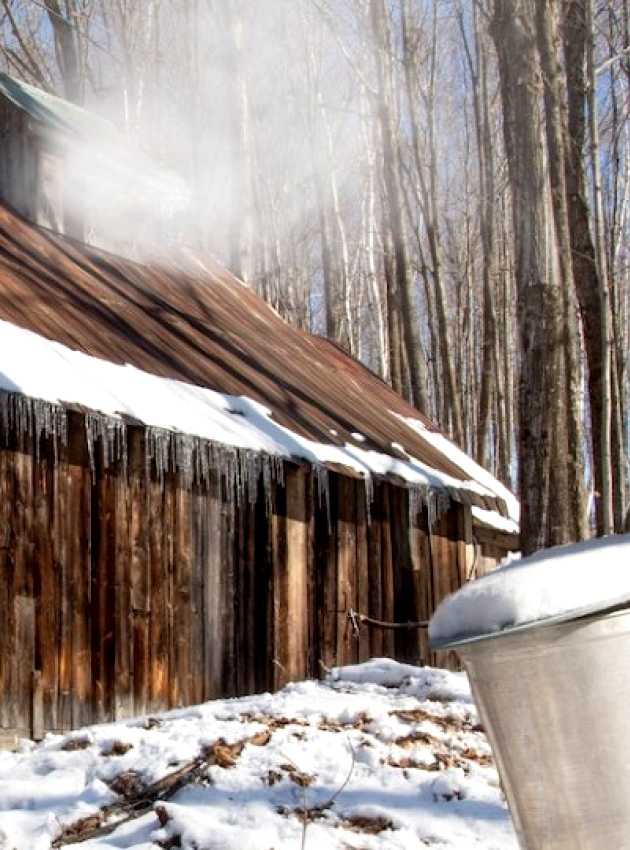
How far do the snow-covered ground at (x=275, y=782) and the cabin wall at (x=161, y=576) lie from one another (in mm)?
1974

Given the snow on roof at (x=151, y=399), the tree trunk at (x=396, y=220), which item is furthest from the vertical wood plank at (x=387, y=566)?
the tree trunk at (x=396, y=220)

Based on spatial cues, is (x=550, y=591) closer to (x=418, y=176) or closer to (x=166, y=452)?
(x=166, y=452)

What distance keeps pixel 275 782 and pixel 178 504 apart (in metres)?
4.67

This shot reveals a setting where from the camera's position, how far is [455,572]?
14.1m

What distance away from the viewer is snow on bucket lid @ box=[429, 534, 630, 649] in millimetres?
2461

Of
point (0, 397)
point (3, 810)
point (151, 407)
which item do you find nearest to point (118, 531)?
A: point (151, 407)

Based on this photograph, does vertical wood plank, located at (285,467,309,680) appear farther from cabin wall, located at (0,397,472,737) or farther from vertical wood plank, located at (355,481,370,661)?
vertical wood plank, located at (355,481,370,661)

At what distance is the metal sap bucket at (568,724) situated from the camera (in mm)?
2457

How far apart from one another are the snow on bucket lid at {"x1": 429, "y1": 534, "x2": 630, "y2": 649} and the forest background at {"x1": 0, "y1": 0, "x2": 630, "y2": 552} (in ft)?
24.3

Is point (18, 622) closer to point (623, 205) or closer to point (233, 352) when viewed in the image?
point (233, 352)

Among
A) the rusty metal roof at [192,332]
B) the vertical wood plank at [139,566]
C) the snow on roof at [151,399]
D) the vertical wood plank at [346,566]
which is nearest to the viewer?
the snow on roof at [151,399]

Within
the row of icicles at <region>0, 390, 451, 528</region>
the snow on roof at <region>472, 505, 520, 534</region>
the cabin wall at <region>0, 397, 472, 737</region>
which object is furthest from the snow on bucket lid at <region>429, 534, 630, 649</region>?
the snow on roof at <region>472, 505, 520, 534</region>

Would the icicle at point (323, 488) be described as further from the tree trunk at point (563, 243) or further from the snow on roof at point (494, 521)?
the snow on roof at point (494, 521)

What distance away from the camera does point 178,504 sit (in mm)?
10039
